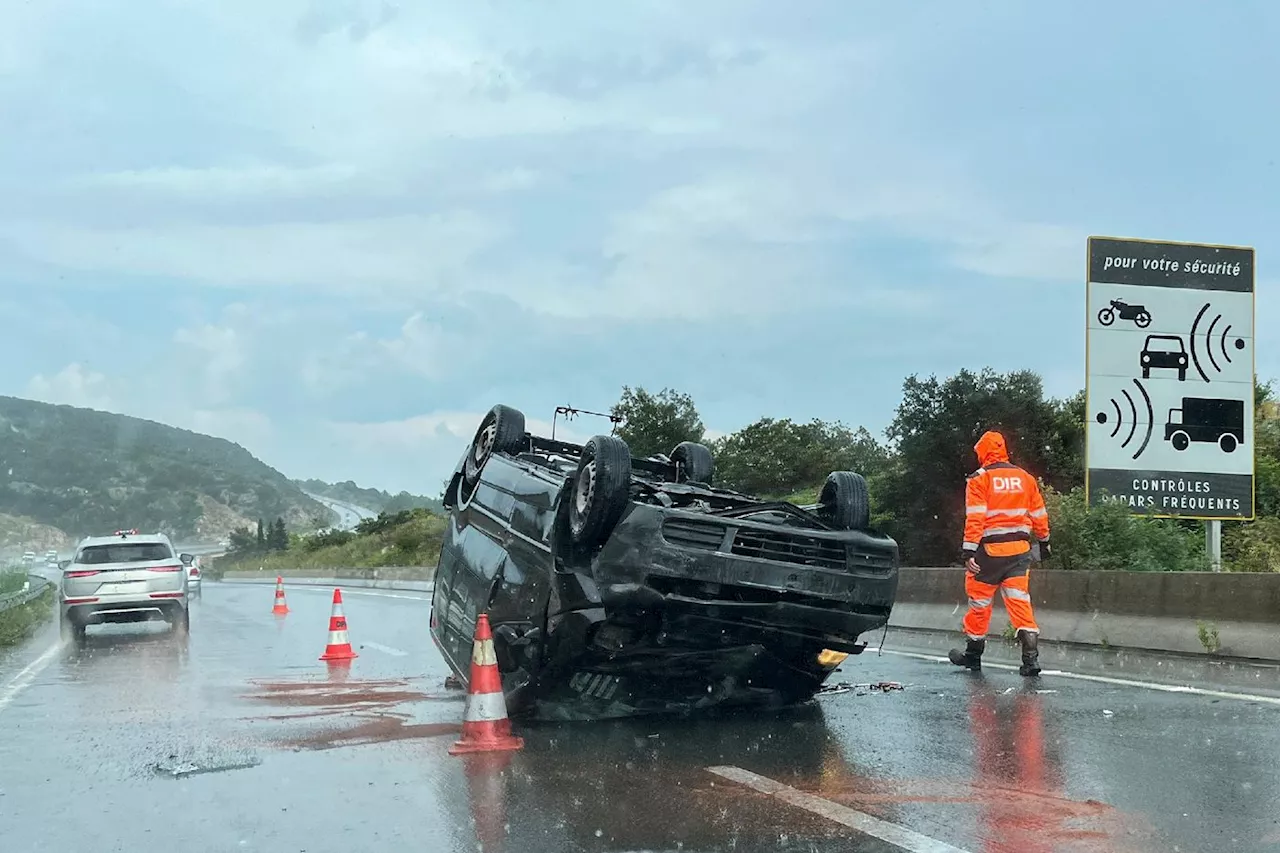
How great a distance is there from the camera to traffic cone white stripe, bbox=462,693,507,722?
7.34m

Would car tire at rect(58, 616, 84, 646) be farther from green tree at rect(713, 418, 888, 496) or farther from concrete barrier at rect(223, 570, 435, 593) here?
green tree at rect(713, 418, 888, 496)

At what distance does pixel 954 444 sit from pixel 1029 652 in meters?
14.3

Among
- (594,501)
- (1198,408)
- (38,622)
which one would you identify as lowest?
(38,622)

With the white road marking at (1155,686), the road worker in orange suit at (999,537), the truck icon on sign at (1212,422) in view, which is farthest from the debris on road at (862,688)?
the truck icon on sign at (1212,422)

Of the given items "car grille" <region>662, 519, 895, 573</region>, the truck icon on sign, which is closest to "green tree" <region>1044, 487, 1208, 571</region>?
the truck icon on sign

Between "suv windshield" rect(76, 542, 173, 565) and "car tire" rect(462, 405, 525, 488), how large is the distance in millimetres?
10735

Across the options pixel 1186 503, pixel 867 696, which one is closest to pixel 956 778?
pixel 867 696

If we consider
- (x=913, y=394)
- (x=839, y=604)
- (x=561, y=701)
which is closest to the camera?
(x=839, y=604)

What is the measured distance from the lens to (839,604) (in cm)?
726

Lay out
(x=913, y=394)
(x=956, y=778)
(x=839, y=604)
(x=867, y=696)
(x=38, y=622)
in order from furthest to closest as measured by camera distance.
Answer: (x=913, y=394) < (x=38, y=622) < (x=867, y=696) < (x=839, y=604) < (x=956, y=778)

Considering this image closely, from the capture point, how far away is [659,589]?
6.89 metres

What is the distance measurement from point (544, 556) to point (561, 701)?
1.10 meters

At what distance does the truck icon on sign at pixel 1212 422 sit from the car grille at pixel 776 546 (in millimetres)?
9275

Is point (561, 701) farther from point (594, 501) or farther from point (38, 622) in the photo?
point (38, 622)
